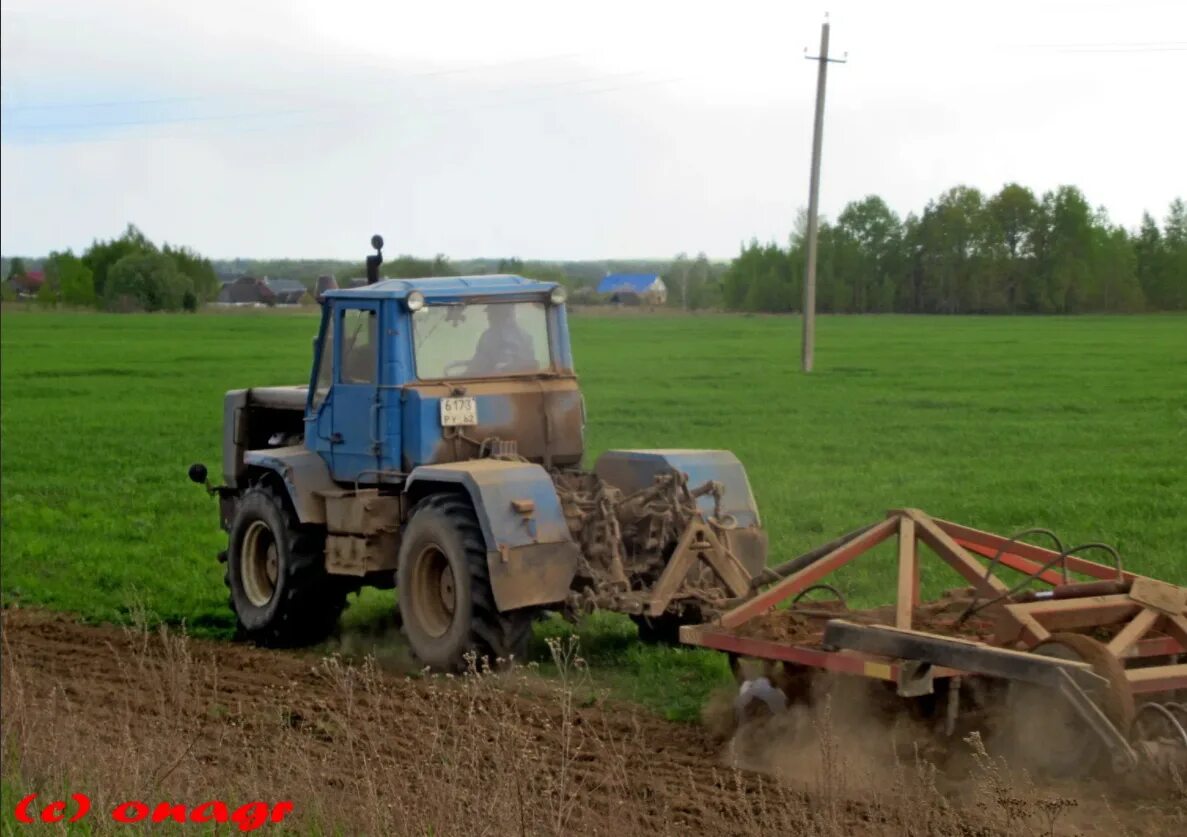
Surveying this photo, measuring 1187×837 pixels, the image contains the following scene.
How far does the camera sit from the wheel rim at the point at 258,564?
12039mm

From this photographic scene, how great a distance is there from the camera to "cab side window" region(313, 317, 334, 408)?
1148cm

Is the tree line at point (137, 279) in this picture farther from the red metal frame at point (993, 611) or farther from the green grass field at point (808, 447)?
the red metal frame at point (993, 611)

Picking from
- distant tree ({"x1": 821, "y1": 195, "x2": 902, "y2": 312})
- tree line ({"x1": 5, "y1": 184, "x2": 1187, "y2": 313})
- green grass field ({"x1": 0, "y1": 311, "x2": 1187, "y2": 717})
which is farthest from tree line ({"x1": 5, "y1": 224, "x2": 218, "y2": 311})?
distant tree ({"x1": 821, "y1": 195, "x2": 902, "y2": 312})

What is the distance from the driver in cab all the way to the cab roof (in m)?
0.13

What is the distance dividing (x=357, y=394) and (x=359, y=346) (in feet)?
1.05

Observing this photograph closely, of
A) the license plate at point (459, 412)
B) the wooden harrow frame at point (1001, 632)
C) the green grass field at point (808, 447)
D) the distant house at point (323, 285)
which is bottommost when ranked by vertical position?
the green grass field at point (808, 447)

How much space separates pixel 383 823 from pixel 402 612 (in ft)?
14.0

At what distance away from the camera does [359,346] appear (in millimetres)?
11102

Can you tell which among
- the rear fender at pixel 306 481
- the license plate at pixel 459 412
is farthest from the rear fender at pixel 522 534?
the rear fender at pixel 306 481

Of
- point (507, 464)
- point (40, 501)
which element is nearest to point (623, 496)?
point (507, 464)

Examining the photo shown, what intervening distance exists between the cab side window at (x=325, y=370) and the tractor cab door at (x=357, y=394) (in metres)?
0.22

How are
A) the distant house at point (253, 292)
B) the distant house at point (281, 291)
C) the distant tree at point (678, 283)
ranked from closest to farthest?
the distant tree at point (678, 283) < the distant house at point (281, 291) < the distant house at point (253, 292)

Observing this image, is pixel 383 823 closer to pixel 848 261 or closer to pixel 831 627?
pixel 831 627

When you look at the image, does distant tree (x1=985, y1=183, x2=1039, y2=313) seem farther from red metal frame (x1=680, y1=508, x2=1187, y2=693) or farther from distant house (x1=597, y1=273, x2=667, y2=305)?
distant house (x1=597, y1=273, x2=667, y2=305)
